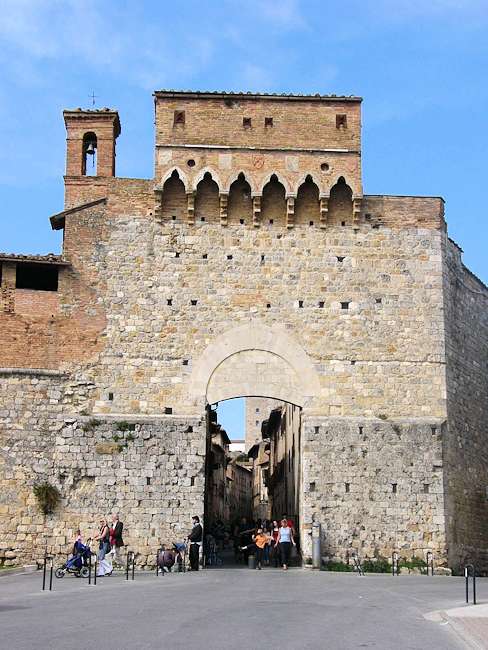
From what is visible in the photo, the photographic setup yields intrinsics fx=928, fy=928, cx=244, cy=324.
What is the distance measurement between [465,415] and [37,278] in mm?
12232

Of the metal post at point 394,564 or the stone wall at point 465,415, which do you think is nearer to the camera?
the metal post at point 394,564

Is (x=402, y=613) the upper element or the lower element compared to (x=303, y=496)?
lower

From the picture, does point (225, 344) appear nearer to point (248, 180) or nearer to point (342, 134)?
point (248, 180)

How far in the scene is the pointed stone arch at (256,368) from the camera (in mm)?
23797

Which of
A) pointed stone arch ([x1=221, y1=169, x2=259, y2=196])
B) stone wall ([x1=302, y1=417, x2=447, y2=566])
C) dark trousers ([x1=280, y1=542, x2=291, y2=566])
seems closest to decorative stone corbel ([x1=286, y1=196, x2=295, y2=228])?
pointed stone arch ([x1=221, y1=169, x2=259, y2=196])

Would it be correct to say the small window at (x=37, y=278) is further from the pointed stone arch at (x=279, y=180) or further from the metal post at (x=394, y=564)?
the metal post at (x=394, y=564)

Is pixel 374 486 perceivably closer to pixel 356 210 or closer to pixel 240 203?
pixel 356 210

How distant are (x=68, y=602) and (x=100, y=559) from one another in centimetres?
620

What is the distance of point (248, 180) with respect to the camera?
2469cm

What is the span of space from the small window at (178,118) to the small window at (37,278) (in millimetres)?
5122

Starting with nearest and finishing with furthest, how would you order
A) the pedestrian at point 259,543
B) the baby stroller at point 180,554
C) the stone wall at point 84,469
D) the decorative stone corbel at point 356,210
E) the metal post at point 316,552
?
the baby stroller at point 180,554
the metal post at point 316,552
the stone wall at point 84,469
the pedestrian at point 259,543
the decorative stone corbel at point 356,210

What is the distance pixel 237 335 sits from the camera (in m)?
24.0

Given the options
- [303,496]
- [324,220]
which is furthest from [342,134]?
[303,496]

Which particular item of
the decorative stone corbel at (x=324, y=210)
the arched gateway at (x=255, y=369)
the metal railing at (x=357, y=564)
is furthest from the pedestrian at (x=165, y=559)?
the decorative stone corbel at (x=324, y=210)
